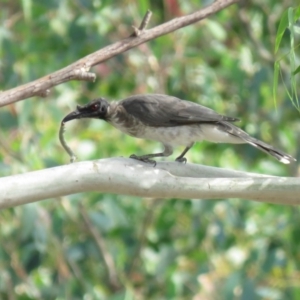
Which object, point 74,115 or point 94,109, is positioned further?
point 94,109

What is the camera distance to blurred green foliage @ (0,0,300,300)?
4.20m

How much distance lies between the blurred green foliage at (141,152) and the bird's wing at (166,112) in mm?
624

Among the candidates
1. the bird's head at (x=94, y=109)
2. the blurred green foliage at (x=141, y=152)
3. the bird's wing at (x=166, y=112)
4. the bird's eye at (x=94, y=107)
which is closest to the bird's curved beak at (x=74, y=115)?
the bird's head at (x=94, y=109)

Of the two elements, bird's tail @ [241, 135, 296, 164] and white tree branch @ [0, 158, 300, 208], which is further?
bird's tail @ [241, 135, 296, 164]

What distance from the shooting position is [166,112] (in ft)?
11.0

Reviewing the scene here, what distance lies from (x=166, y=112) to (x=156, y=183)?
1.29 metres

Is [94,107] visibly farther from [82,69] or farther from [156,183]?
[156,183]

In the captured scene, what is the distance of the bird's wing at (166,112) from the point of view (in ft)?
→ 10.9

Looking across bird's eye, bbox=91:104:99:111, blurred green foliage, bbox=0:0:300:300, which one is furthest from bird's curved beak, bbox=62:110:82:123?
blurred green foliage, bbox=0:0:300:300

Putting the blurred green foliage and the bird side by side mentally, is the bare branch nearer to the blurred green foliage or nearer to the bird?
the bird

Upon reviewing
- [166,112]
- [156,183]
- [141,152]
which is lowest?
[156,183]

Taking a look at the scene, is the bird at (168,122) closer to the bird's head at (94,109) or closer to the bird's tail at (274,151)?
the bird's head at (94,109)

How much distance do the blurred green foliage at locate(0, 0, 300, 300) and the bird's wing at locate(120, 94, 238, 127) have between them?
624 mm

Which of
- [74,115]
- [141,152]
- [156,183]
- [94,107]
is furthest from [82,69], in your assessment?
[141,152]
